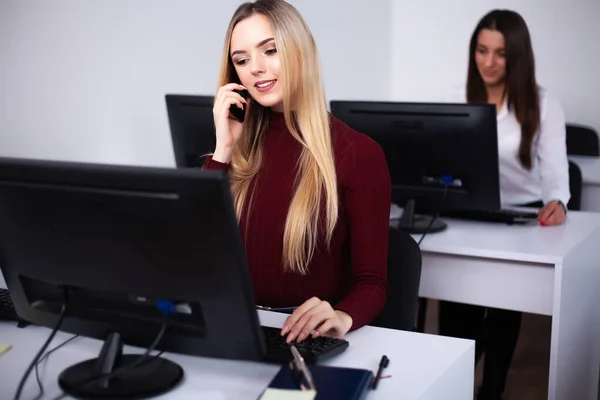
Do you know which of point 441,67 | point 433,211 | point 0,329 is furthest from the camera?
point 441,67

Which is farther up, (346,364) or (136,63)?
(136,63)

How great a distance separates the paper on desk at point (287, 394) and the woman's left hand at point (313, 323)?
0.20 meters

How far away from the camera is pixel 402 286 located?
2.02 meters

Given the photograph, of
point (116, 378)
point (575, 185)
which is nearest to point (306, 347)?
point (116, 378)

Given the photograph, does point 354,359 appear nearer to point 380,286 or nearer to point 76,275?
point 380,286

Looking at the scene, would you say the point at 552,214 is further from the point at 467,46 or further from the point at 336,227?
the point at 467,46

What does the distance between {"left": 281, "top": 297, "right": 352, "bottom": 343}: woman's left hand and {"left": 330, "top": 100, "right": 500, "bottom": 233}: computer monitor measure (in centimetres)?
112

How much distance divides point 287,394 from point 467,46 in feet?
12.6

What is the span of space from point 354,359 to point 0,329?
0.73 m

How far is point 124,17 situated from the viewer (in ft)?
9.79

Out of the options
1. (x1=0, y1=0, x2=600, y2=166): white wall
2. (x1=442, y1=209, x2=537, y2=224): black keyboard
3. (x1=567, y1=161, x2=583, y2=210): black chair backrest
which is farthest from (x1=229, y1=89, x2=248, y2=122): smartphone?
(x1=567, y1=161, x2=583, y2=210): black chair backrest

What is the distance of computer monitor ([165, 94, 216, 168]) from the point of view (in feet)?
8.81

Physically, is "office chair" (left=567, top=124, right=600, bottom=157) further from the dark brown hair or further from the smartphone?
the smartphone

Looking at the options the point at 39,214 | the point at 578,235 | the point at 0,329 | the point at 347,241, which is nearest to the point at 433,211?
the point at 578,235
